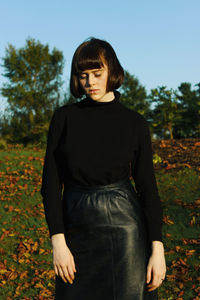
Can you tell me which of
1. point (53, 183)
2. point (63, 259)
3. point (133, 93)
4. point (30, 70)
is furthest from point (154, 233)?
point (30, 70)

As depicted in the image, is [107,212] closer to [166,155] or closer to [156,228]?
[156,228]

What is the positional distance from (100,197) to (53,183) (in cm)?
30

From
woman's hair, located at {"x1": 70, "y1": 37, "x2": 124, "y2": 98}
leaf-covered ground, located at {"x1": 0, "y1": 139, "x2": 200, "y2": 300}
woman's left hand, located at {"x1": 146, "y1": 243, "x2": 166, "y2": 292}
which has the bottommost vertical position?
leaf-covered ground, located at {"x1": 0, "y1": 139, "x2": 200, "y2": 300}

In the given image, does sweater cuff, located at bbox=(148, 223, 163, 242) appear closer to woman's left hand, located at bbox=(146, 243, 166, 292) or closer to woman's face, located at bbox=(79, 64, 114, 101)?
woman's left hand, located at bbox=(146, 243, 166, 292)

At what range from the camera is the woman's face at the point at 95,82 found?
78.6 inches

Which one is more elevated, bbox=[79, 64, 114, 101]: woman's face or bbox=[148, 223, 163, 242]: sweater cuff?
bbox=[79, 64, 114, 101]: woman's face

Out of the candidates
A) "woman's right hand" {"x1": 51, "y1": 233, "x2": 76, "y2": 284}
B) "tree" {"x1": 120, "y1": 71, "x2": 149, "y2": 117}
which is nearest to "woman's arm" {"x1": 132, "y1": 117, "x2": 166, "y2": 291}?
"woman's right hand" {"x1": 51, "y1": 233, "x2": 76, "y2": 284}

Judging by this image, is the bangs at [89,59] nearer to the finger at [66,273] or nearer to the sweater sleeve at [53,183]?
the sweater sleeve at [53,183]

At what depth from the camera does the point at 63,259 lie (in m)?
1.80

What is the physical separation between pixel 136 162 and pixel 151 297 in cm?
87

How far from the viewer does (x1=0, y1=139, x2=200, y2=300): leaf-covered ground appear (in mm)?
4957

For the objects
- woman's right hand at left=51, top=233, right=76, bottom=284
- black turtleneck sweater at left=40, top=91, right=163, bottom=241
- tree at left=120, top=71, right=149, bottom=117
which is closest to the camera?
woman's right hand at left=51, top=233, right=76, bottom=284

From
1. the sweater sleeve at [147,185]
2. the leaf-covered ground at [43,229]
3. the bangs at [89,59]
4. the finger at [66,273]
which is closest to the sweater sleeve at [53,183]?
the finger at [66,273]

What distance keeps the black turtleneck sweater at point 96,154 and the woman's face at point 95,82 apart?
63 millimetres
